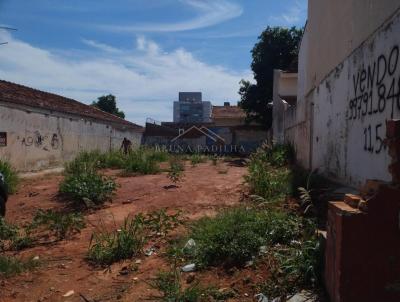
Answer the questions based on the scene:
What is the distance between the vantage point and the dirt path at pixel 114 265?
4750 mm

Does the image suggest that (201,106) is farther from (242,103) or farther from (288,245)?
(288,245)

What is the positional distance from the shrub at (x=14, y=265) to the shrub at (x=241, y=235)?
1.94m

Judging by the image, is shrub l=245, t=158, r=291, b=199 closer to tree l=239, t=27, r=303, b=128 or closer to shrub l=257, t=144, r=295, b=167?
shrub l=257, t=144, r=295, b=167

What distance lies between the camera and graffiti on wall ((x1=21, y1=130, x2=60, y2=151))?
17.5 m

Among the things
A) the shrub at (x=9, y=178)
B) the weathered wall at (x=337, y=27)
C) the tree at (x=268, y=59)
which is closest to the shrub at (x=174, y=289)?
the weathered wall at (x=337, y=27)

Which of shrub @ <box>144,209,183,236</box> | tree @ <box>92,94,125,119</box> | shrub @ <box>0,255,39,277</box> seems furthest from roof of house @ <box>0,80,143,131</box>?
tree @ <box>92,94,125,119</box>

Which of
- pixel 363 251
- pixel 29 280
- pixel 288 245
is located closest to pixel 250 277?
pixel 288 245

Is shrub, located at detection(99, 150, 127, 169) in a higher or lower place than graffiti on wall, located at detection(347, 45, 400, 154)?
lower

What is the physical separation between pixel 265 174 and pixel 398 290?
5.38 meters

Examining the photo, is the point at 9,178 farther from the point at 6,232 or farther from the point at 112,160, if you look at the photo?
the point at 6,232

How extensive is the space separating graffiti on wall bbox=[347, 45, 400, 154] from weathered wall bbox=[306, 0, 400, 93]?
0.48 m

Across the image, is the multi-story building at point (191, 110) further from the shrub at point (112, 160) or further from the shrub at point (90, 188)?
the shrub at point (90, 188)

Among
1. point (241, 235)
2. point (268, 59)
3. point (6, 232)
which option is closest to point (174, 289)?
Answer: point (241, 235)

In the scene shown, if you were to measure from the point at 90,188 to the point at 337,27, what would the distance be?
537cm
